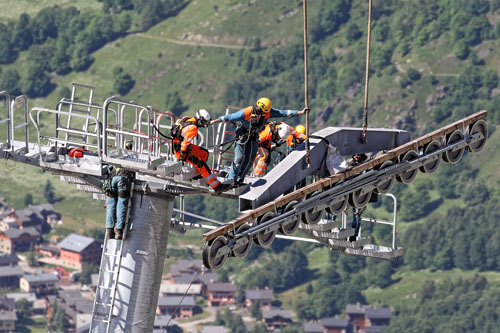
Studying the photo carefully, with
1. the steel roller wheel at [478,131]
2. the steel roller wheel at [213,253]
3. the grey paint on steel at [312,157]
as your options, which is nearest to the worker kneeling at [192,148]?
the grey paint on steel at [312,157]

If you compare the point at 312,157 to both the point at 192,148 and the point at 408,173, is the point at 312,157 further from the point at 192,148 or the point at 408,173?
the point at 408,173

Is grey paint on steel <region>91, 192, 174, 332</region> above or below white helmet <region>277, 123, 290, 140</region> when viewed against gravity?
below

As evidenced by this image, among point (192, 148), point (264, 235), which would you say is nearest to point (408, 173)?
point (192, 148)

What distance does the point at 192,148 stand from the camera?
5406 centimetres

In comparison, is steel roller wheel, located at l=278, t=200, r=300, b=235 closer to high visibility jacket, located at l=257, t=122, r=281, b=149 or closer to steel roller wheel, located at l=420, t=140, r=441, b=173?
high visibility jacket, located at l=257, t=122, r=281, b=149

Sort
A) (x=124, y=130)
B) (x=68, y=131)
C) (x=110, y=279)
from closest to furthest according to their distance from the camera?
1. (x=124, y=130)
2. (x=68, y=131)
3. (x=110, y=279)

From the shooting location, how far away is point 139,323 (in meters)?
58.8

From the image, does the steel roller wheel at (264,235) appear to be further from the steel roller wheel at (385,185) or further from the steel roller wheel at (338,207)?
the steel roller wheel at (385,185)

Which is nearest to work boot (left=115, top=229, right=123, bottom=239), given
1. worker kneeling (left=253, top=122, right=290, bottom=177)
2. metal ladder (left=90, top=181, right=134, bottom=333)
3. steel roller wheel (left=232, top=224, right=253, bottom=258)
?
metal ladder (left=90, top=181, right=134, bottom=333)

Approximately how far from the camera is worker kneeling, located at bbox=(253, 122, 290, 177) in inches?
2272

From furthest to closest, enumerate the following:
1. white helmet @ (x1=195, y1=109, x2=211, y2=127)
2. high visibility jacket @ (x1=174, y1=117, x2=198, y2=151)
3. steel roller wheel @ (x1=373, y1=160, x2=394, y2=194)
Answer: steel roller wheel @ (x1=373, y1=160, x2=394, y2=194)
white helmet @ (x1=195, y1=109, x2=211, y2=127)
high visibility jacket @ (x1=174, y1=117, x2=198, y2=151)

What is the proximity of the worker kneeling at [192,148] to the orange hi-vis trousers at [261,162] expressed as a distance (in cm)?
293

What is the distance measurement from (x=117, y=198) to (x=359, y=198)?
8.59 meters

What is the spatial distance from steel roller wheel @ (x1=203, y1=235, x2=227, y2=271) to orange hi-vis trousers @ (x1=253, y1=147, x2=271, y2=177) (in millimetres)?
8505
